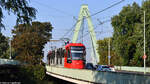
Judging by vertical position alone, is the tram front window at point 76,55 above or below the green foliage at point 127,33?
below

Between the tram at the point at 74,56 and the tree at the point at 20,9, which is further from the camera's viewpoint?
the tram at the point at 74,56

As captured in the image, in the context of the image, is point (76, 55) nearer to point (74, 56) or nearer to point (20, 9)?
point (74, 56)

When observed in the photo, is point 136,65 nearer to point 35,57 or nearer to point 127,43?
point 127,43

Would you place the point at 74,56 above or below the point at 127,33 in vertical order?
below

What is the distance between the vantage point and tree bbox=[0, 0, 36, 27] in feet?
41.3

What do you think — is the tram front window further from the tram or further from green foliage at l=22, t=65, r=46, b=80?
green foliage at l=22, t=65, r=46, b=80

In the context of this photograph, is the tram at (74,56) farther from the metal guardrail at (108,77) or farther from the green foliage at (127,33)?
the green foliage at (127,33)

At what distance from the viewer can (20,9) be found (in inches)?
508

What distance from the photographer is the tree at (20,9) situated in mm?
12594

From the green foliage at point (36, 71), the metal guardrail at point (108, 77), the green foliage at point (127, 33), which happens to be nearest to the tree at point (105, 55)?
the green foliage at point (127, 33)

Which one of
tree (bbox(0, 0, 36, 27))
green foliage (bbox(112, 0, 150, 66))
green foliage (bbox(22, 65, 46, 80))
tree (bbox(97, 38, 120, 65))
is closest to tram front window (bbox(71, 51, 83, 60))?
green foliage (bbox(22, 65, 46, 80))

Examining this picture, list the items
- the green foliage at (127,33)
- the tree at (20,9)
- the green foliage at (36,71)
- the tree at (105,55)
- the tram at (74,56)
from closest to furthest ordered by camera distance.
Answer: the tree at (20,9) → the tram at (74,56) → the green foliage at (36,71) → the green foliage at (127,33) → the tree at (105,55)

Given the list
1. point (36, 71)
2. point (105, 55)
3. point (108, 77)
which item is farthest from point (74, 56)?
point (105, 55)

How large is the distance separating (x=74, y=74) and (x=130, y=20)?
41963 mm
